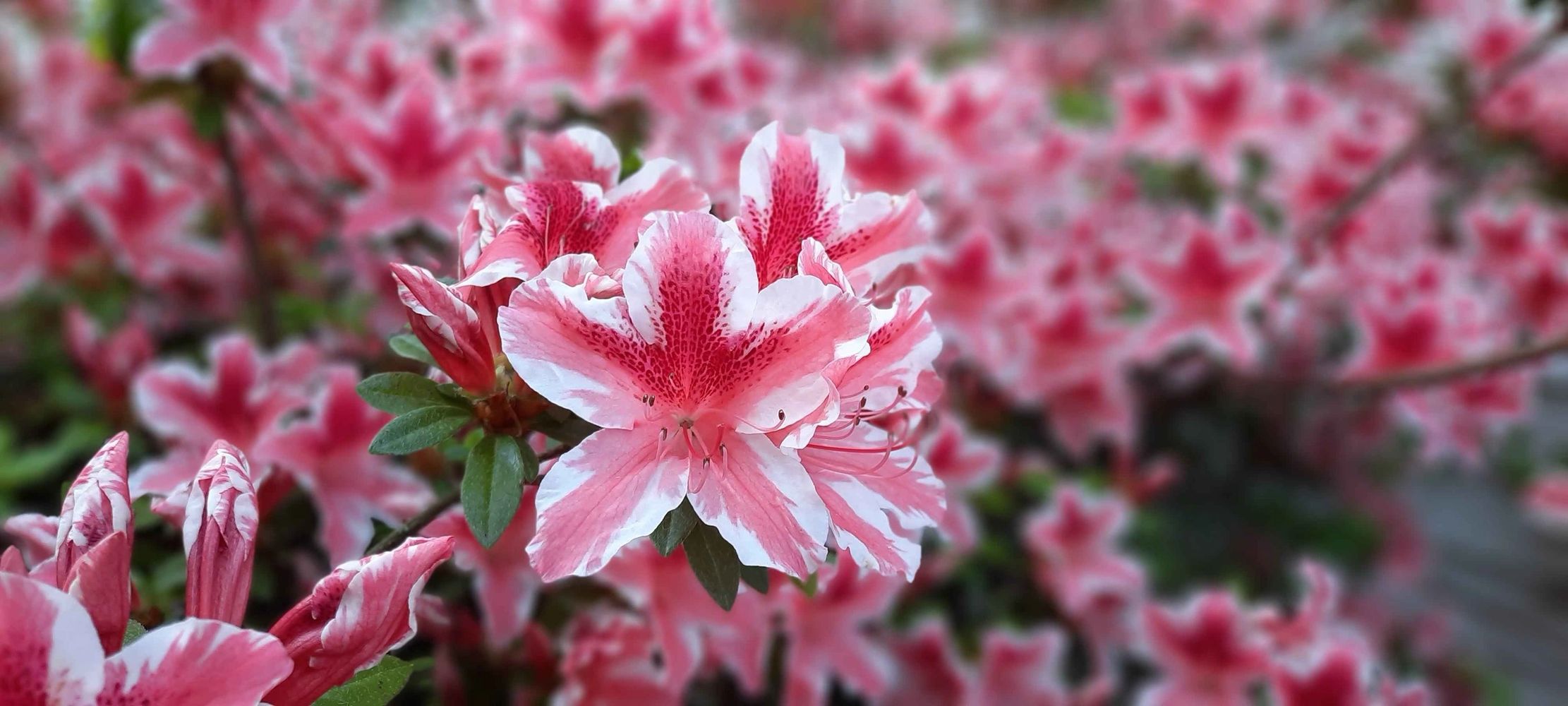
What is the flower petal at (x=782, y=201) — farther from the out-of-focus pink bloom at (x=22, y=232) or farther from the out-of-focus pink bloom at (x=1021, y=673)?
the out-of-focus pink bloom at (x=22, y=232)

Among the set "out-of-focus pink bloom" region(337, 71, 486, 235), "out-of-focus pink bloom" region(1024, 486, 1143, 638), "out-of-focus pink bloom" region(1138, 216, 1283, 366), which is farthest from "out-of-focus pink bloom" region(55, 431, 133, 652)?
"out-of-focus pink bloom" region(1138, 216, 1283, 366)

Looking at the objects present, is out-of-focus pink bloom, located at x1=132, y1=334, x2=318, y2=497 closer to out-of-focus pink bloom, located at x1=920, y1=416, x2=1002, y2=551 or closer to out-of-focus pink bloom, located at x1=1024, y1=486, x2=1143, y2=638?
out-of-focus pink bloom, located at x1=920, y1=416, x2=1002, y2=551

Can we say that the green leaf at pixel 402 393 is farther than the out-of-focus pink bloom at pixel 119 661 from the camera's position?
Yes

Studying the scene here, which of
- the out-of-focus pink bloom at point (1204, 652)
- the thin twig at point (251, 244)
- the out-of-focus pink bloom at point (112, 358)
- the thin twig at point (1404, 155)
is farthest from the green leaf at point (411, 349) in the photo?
the thin twig at point (1404, 155)

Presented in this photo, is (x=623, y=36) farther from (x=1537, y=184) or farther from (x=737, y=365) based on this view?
(x=1537, y=184)

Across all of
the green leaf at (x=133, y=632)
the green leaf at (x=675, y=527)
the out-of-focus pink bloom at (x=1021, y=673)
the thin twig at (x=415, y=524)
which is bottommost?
the out-of-focus pink bloom at (x=1021, y=673)

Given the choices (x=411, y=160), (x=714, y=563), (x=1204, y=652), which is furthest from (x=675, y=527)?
(x=1204, y=652)

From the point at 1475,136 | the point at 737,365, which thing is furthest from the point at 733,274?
the point at 1475,136
